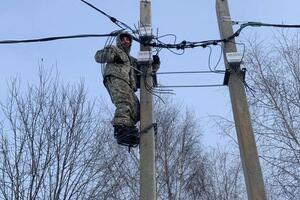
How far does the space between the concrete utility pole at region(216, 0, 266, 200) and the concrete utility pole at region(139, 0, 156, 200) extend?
2.84 ft

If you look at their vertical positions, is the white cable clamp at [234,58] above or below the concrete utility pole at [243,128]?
above

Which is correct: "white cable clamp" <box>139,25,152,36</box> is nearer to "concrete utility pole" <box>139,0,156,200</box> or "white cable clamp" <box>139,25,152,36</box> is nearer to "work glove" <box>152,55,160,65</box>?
"concrete utility pole" <box>139,0,156,200</box>

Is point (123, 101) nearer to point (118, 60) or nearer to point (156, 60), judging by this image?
point (118, 60)

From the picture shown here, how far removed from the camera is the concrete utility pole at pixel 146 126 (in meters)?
3.91

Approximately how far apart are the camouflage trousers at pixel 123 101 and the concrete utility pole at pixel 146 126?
0.09 metres

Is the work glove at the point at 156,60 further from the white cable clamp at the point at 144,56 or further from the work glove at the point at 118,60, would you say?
the work glove at the point at 118,60

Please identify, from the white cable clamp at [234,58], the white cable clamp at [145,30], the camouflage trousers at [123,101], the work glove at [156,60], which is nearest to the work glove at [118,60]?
the camouflage trousers at [123,101]

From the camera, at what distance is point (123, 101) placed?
4.34 m

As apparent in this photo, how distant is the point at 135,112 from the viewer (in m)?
4.42

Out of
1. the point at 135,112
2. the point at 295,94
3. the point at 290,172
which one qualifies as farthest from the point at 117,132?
the point at 295,94

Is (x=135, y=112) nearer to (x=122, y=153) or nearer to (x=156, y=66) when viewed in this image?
(x=156, y=66)

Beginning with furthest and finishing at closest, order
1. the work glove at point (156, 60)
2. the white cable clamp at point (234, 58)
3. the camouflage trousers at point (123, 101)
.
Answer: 1. the work glove at point (156, 60)
2. the white cable clamp at point (234, 58)
3. the camouflage trousers at point (123, 101)

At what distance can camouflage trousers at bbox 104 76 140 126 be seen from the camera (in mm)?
4215

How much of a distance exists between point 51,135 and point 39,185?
1277 millimetres
